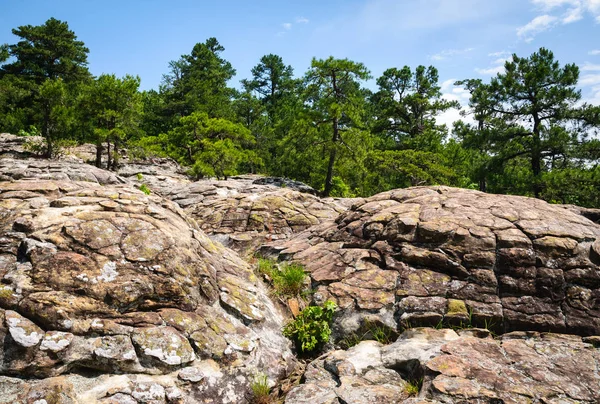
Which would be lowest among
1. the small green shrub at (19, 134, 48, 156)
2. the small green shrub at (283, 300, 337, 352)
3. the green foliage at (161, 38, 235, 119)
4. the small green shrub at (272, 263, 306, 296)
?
the small green shrub at (283, 300, 337, 352)

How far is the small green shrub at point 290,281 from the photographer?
6.93m

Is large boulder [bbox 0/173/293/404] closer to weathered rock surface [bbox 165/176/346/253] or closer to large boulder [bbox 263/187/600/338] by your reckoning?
large boulder [bbox 263/187/600/338]

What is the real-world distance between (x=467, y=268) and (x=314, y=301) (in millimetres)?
2948

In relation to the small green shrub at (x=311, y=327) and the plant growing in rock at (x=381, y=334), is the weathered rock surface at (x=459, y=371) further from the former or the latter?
the small green shrub at (x=311, y=327)

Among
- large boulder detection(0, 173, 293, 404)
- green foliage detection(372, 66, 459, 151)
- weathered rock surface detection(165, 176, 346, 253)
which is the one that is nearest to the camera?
large boulder detection(0, 173, 293, 404)

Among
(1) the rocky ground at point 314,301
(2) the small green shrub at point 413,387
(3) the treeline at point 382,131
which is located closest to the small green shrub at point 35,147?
(3) the treeline at point 382,131

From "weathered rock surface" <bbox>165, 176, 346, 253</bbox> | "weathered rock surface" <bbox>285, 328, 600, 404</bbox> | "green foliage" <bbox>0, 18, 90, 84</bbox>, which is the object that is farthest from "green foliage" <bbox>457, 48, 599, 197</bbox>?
"green foliage" <bbox>0, 18, 90, 84</bbox>

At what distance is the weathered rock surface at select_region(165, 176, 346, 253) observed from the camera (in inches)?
435

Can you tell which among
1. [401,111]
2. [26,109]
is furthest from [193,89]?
[401,111]

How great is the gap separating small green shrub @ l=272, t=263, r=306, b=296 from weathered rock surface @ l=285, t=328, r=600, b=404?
5.52 ft

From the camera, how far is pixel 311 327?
6.03 metres

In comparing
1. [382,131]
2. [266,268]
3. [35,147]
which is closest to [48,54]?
[35,147]

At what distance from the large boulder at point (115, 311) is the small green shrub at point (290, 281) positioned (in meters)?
0.53

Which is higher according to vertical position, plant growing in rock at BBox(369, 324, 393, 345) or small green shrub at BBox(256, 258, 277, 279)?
small green shrub at BBox(256, 258, 277, 279)
